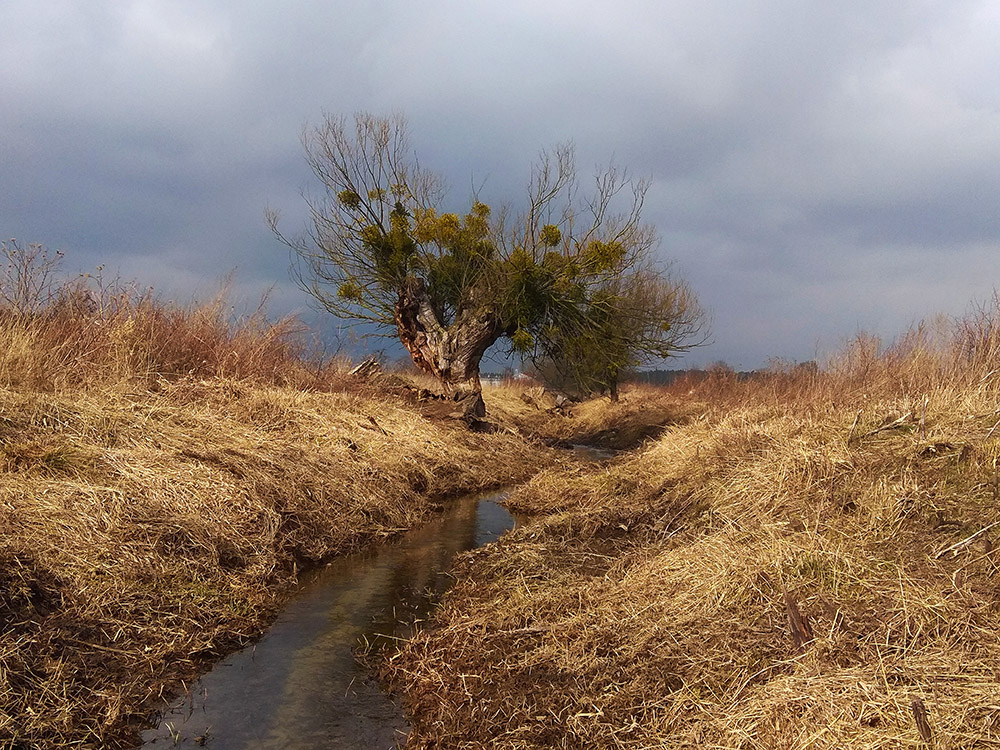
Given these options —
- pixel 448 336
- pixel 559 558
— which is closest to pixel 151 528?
pixel 559 558

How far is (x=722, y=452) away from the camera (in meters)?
7.96

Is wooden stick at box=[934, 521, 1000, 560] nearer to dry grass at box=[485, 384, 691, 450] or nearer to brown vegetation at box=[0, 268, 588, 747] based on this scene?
brown vegetation at box=[0, 268, 588, 747]

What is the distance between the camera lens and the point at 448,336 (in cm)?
1730

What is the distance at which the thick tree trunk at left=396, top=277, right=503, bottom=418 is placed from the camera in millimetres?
17031

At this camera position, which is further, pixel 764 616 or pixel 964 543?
pixel 964 543

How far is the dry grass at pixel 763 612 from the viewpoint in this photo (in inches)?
111

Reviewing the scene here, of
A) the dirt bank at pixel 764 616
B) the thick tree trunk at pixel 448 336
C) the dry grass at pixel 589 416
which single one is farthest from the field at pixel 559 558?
the dry grass at pixel 589 416

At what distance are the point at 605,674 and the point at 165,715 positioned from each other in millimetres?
2454

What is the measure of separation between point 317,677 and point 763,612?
278 centimetres

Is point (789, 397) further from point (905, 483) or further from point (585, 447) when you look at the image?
point (585, 447)

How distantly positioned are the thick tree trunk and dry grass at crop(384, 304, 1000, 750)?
10.0 meters

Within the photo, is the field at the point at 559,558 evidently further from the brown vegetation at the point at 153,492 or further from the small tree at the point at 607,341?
the small tree at the point at 607,341

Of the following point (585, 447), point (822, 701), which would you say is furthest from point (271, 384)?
point (585, 447)

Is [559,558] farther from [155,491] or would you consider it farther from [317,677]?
[155,491]
